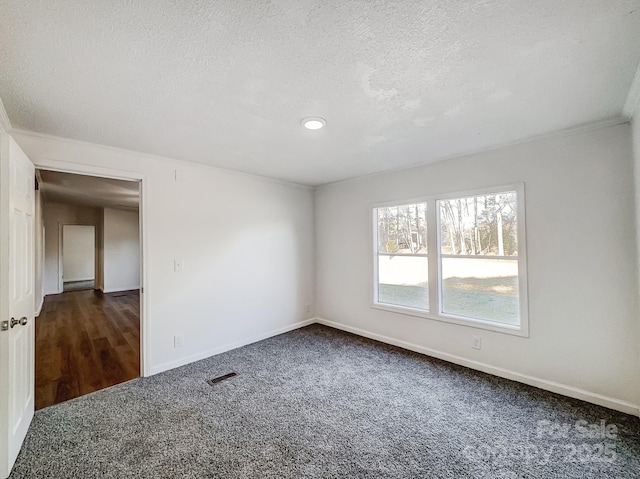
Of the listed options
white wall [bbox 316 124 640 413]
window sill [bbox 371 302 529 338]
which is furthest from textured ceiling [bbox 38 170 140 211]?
white wall [bbox 316 124 640 413]

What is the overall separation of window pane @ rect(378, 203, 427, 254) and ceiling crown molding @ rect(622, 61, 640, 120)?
1.78m

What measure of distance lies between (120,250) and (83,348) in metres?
5.28

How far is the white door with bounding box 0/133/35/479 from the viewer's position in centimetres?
164

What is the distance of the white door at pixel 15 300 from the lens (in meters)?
1.64

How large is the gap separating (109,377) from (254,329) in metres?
1.62

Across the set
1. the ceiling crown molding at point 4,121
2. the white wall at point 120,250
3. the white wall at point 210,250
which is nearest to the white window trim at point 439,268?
the white wall at point 210,250

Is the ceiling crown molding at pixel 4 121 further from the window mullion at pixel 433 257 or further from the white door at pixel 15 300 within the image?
the window mullion at pixel 433 257

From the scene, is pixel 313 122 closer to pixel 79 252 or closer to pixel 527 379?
pixel 527 379

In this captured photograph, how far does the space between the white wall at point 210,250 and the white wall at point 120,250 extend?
5775 millimetres

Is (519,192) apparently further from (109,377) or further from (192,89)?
(109,377)

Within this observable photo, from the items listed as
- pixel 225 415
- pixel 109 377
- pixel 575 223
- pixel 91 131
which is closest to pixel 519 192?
pixel 575 223

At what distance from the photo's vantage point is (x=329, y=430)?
2027 millimetres

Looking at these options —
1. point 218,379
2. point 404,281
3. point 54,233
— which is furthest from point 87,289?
point 404,281

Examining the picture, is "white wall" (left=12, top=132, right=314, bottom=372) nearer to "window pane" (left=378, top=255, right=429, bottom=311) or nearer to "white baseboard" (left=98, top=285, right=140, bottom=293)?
"window pane" (left=378, top=255, right=429, bottom=311)
